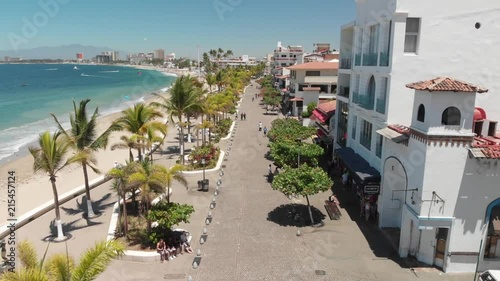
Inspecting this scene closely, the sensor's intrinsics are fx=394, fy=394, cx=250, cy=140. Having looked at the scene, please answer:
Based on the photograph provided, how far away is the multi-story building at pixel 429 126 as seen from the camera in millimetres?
14258

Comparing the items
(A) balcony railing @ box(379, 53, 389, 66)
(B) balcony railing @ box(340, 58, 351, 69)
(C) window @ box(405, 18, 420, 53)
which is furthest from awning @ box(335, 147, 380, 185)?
(B) balcony railing @ box(340, 58, 351, 69)

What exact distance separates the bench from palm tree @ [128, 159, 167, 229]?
8.79 m

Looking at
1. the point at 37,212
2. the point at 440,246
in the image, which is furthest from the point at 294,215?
the point at 37,212

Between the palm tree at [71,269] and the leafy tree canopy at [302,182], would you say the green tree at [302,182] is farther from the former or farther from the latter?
the palm tree at [71,269]

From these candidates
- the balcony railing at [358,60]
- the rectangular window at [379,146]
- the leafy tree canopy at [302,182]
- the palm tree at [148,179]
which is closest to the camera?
the palm tree at [148,179]

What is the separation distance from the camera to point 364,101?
2286 centimetres

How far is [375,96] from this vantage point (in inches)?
817

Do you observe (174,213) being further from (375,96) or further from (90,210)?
(375,96)

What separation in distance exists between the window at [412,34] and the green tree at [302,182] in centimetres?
731

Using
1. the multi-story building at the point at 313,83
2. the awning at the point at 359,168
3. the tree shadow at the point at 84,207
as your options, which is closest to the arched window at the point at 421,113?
the awning at the point at 359,168

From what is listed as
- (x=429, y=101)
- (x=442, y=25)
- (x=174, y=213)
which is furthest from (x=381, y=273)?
(x=442, y=25)

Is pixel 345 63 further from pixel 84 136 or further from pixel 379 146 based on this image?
pixel 84 136

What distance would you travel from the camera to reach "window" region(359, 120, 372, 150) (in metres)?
22.2

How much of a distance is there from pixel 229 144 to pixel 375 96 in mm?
19776
